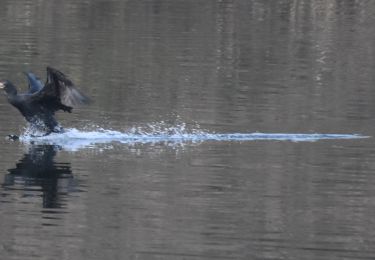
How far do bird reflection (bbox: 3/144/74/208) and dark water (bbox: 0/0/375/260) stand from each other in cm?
2

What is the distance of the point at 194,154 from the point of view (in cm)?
1938

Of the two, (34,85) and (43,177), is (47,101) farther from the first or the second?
(43,177)

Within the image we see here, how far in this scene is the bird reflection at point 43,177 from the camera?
16656 mm

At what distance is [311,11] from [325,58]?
1571 centimetres

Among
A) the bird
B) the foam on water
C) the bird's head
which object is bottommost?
the foam on water

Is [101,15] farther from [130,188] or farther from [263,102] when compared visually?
[130,188]

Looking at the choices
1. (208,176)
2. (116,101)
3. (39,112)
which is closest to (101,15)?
(116,101)

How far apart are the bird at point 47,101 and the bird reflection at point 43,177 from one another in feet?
4.53

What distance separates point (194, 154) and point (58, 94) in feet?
9.29

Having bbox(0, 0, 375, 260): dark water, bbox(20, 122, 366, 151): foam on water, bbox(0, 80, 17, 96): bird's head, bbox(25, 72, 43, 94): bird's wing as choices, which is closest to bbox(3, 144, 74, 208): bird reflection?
bbox(0, 0, 375, 260): dark water

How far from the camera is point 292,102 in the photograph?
2480cm

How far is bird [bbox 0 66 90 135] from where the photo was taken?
21125 millimetres

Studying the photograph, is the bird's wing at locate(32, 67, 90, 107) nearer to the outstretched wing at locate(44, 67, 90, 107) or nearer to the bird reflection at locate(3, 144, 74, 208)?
the outstretched wing at locate(44, 67, 90, 107)

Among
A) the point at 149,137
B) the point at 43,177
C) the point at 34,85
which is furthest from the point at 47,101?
the point at 43,177
